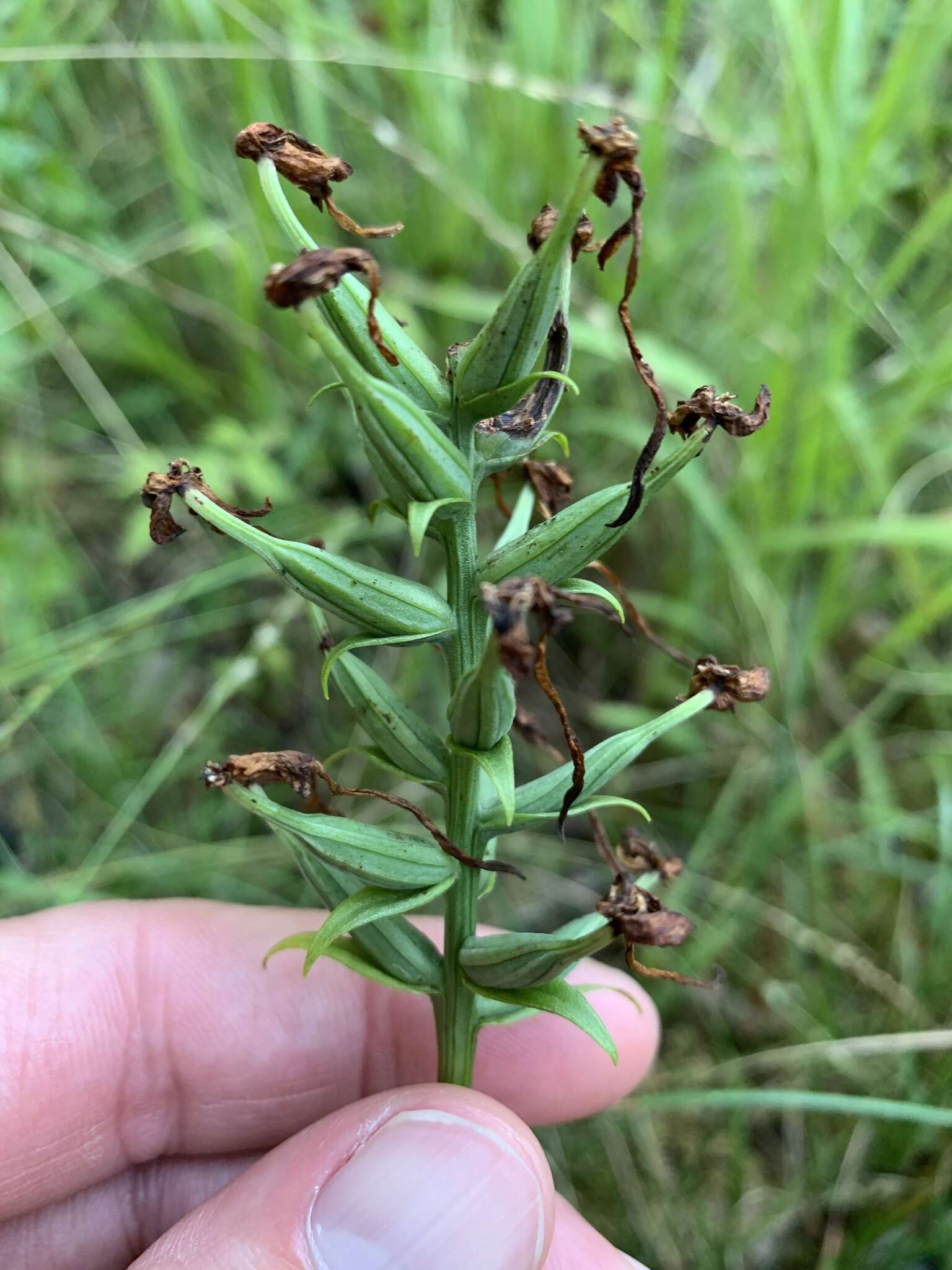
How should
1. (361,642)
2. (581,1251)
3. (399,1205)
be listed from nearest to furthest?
(361,642)
(399,1205)
(581,1251)

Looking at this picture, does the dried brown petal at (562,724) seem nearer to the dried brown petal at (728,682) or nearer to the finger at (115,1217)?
the dried brown petal at (728,682)

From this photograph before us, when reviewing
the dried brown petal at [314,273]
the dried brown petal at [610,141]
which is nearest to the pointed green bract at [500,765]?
the dried brown petal at [314,273]

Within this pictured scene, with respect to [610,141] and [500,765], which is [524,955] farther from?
[610,141]

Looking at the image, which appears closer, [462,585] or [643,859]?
[462,585]

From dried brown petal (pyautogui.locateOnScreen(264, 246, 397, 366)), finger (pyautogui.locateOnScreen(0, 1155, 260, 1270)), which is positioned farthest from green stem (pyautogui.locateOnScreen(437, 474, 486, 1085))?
finger (pyautogui.locateOnScreen(0, 1155, 260, 1270))

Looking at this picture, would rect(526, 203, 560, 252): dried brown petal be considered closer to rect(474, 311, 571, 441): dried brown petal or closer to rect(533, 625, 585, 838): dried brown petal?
rect(474, 311, 571, 441): dried brown petal

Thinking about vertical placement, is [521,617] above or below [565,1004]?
above

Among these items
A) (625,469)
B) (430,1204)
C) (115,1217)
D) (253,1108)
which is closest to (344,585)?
(430,1204)

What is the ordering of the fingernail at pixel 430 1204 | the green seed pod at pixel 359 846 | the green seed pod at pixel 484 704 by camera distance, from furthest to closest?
the fingernail at pixel 430 1204, the green seed pod at pixel 359 846, the green seed pod at pixel 484 704
